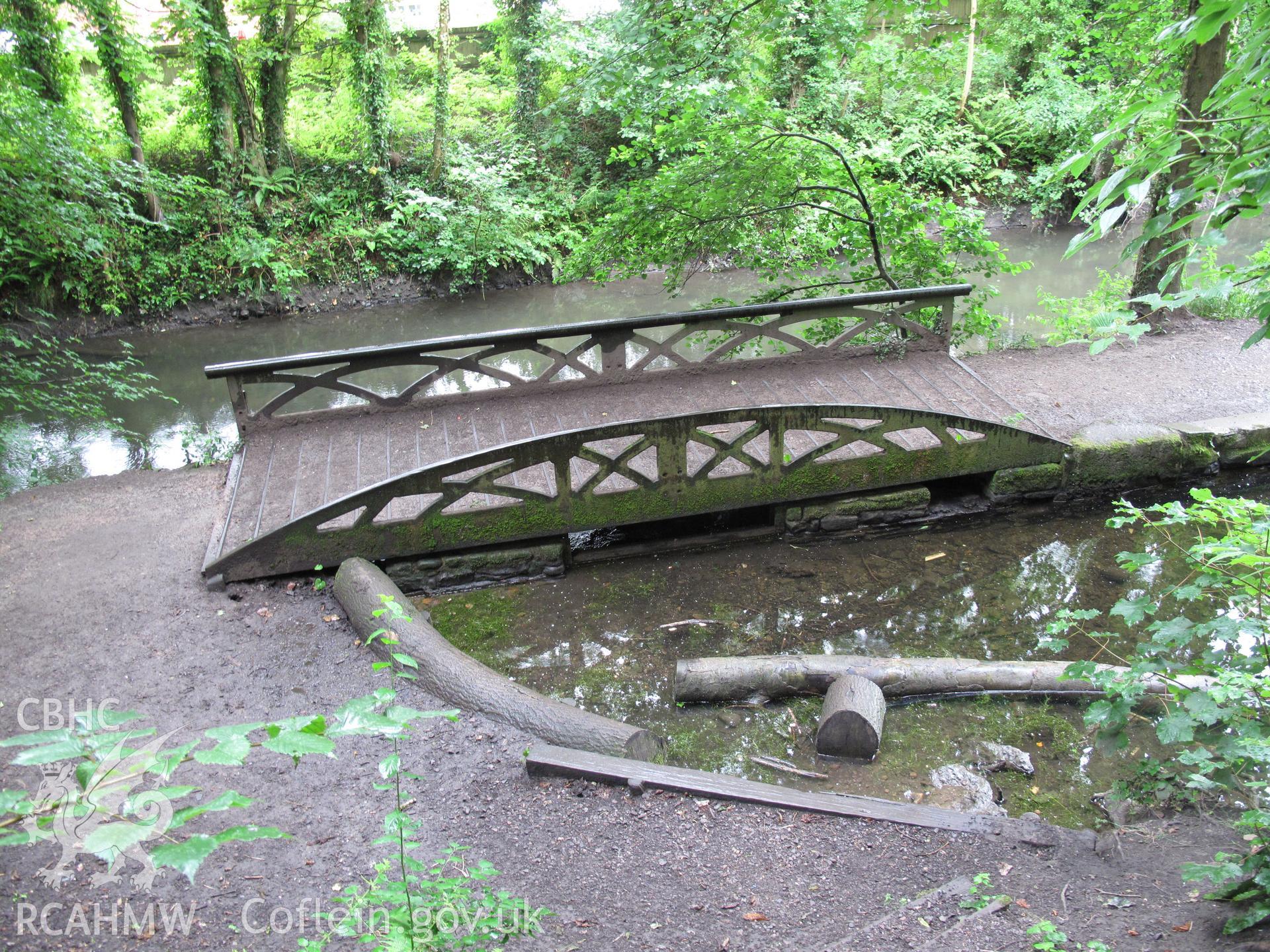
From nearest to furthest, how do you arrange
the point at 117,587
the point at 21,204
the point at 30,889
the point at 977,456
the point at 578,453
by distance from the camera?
the point at 30,889 < the point at 117,587 < the point at 578,453 < the point at 977,456 < the point at 21,204

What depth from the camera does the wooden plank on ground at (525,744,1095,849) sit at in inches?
169

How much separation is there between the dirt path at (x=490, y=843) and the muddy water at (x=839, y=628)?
2.90 ft

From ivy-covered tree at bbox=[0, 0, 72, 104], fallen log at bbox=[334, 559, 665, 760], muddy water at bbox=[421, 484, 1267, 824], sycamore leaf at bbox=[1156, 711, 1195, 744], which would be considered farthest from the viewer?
ivy-covered tree at bbox=[0, 0, 72, 104]

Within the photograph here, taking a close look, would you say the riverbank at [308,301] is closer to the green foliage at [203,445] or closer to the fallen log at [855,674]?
the green foliage at [203,445]

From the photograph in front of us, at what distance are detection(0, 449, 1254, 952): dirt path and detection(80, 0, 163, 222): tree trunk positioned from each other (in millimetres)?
11052

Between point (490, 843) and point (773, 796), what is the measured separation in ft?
4.76

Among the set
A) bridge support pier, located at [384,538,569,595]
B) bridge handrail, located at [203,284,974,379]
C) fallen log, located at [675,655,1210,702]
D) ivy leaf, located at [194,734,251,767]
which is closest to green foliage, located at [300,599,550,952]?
ivy leaf, located at [194,734,251,767]

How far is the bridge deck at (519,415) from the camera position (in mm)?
7152

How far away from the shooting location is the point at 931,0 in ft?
25.6

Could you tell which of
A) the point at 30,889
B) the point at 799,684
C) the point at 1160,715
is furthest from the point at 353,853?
the point at 1160,715

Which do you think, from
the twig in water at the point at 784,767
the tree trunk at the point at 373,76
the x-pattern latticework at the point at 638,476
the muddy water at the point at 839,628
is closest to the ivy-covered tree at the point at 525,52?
the tree trunk at the point at 373,76

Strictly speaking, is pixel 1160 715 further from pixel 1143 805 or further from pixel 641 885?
pixel 641 885

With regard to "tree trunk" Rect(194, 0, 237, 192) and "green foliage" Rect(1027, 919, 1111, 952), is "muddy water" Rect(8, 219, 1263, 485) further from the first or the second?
"green foliage" Rect(1027, 919, 1111, 952)

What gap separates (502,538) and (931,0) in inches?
241
